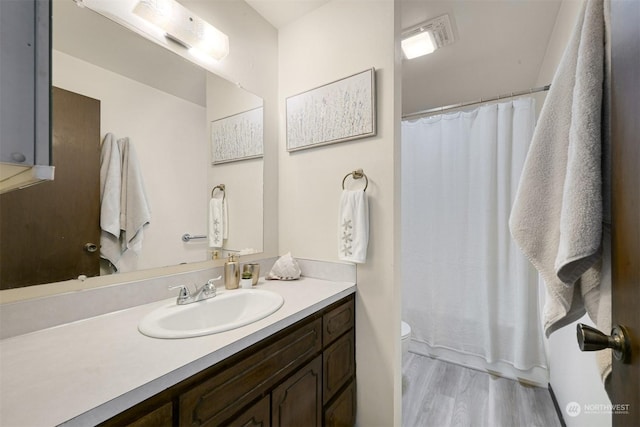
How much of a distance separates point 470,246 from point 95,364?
224 cm

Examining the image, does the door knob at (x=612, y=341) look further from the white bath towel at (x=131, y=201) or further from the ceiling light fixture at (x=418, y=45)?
the ceiling light fixture at (x=418, y=45)

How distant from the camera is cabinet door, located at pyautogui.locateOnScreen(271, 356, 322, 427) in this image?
893mm

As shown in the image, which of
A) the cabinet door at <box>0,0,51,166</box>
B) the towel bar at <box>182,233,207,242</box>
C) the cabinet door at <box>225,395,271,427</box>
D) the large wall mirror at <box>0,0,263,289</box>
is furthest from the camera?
the towel bar at <box>182,233,207,242</box>

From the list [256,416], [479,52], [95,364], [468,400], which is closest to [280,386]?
[256,416]

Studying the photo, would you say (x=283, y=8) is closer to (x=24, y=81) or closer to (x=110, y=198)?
(x=110, y=198)

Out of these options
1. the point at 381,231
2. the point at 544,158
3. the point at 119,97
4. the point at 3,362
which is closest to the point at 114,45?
the point at 119,97

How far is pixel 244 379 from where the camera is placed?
78 cm

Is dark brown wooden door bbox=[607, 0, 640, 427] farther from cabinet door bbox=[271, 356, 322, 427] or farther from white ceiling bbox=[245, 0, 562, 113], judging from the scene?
white ceiling bbox=[245, 0, 562, 113]

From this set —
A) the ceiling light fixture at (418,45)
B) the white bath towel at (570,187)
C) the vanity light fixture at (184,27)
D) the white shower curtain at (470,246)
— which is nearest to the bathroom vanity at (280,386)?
the white bath towel at (570,187)

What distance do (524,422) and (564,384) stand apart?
12.8 inches

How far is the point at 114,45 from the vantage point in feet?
3.33

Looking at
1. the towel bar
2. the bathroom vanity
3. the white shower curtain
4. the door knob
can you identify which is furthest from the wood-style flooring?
the towel bar

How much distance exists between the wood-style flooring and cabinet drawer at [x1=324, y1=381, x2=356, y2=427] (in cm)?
42

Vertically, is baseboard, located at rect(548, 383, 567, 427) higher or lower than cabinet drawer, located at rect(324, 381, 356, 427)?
lower
